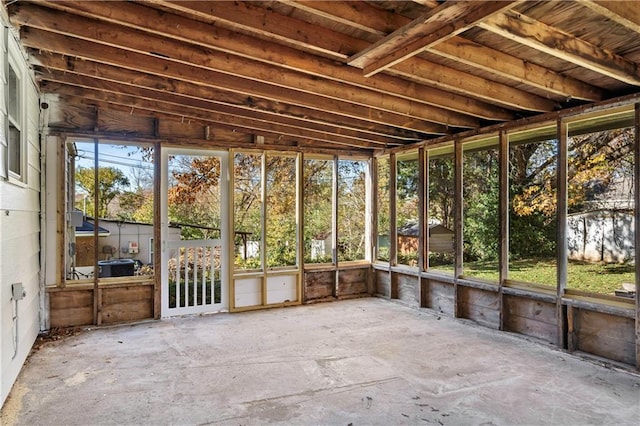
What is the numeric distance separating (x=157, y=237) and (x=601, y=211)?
5012 millimetres

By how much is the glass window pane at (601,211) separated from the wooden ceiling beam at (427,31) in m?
2.44

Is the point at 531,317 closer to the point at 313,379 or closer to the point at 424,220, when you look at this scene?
the point at 424,220

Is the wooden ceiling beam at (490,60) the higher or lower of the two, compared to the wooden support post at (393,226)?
higher

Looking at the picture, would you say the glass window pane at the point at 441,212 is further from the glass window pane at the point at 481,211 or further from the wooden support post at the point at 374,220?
the wooden support post at the point at 374,220

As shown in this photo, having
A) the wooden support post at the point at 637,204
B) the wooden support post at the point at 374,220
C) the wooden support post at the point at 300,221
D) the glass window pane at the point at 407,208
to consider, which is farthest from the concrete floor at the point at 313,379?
the wooden support post at the point at 374,220

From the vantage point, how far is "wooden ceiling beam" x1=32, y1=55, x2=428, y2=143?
3416 mm

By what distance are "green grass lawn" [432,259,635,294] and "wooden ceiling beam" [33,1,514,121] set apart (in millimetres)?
2104

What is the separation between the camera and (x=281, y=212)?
5.84 meters

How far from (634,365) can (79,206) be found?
6011mm

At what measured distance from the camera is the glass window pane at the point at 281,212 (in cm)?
577

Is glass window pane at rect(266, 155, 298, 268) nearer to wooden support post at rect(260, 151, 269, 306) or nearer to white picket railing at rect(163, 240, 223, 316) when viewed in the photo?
wooden support post at rect(260, 151, 269, 306)

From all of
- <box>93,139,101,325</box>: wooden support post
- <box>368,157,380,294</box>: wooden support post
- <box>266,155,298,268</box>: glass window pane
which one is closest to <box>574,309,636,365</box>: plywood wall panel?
<box>368,157,380,294</box>: wooden support post

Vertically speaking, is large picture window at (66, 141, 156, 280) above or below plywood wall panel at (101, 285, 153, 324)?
above

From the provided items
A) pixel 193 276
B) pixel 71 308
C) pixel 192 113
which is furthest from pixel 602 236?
pixel 71 308
